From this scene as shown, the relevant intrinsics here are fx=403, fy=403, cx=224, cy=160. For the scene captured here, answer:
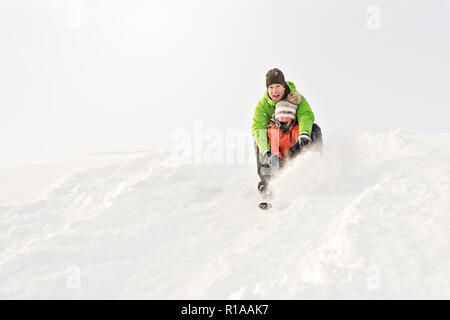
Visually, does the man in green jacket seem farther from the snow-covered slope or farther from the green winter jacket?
the snow-covered slope

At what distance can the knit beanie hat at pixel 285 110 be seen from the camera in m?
4.66

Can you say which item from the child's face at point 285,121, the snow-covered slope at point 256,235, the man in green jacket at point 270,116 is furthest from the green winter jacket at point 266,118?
the snow-covered slope at point 256,235

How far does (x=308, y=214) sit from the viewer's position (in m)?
3.39

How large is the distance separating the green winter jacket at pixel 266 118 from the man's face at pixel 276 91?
0.07 m

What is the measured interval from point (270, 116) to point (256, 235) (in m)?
1.99

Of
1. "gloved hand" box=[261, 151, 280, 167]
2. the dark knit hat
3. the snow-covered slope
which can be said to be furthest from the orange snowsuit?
the dark knit hat

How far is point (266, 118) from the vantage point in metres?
4.82

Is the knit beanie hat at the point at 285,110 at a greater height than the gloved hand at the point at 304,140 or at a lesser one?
greater

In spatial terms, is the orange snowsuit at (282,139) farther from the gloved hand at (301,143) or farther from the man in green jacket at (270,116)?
the gloved hand at (301,143)

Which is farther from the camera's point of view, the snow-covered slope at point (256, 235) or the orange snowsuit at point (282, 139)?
the orange snowsuit at point (282, 139)

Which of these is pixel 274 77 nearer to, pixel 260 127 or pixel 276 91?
pixel 276 91

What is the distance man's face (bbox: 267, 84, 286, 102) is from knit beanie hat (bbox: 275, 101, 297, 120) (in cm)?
7
